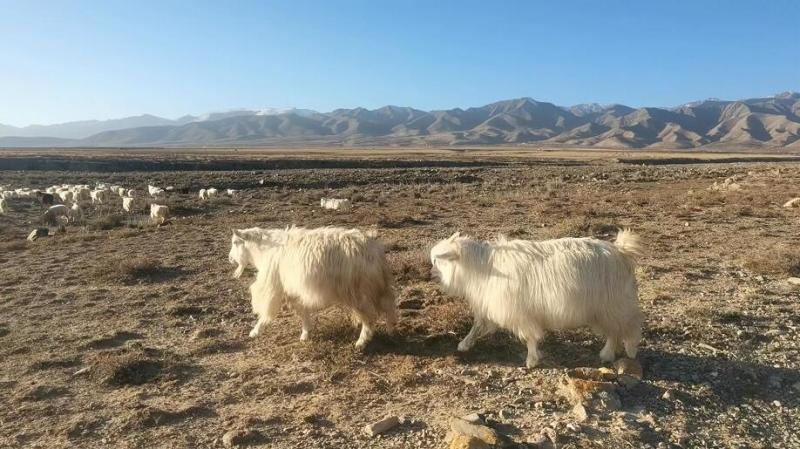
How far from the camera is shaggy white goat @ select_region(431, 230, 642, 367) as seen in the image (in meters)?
5.61

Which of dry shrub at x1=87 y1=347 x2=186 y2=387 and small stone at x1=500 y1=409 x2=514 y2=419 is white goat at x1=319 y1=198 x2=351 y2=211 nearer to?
dry shrub at x1=87 y1=347 x2=186 y2=387

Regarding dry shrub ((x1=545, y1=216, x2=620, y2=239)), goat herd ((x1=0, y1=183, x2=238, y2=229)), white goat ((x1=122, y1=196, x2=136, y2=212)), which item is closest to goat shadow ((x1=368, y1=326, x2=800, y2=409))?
dry shrub ((x1=545, y1=216, x2=620, y2=239))

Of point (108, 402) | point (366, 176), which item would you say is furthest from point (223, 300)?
point (366, 176)

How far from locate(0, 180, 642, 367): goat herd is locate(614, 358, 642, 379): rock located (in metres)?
0.14

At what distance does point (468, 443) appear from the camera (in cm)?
427

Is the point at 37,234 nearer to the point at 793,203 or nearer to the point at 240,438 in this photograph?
the point at 240,438

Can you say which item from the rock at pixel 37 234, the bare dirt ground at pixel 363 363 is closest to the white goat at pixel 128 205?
the rock at pixel 37 234

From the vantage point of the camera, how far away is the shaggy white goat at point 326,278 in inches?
259

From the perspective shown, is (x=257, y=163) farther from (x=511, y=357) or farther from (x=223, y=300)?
(x=511, y=357)

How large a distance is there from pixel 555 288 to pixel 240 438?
333 centimetres

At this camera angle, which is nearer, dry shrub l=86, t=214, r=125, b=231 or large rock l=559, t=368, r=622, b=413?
large rock l=559, t=368, r=622, b=413

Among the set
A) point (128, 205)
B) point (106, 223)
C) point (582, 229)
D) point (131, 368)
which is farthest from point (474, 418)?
point (128, 205)

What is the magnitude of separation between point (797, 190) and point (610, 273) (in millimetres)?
20182

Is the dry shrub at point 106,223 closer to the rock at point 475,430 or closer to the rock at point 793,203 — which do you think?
the rock at point 475,430
